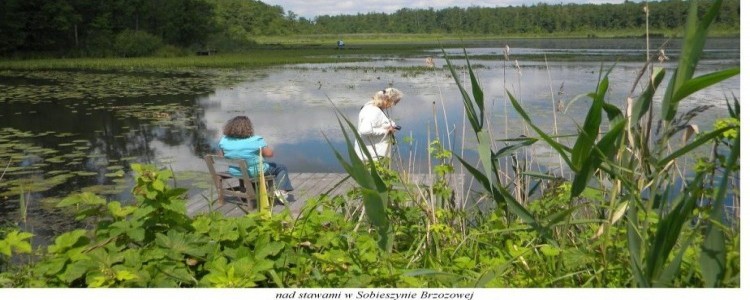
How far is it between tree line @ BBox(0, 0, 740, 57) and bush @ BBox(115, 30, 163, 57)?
36 mm

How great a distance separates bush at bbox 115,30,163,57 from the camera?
24469 millimetres

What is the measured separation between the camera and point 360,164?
1.77 meters

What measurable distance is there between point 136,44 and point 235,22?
1787 cm

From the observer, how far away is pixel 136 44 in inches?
1034

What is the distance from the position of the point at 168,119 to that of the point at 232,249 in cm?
944

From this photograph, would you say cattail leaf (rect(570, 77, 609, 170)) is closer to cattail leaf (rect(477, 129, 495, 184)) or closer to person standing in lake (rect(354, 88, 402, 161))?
cattail leaf (rect(477, 129, 495, 184))

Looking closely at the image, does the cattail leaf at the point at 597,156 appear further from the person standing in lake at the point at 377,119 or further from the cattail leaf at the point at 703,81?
the person standing in lake at the point at 377,119

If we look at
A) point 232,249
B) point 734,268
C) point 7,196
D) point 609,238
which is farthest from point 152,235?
point 7,196

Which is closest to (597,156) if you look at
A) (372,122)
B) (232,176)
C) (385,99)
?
(372,122)

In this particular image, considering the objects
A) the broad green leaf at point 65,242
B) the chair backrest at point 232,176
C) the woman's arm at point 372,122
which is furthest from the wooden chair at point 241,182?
the broad green leaf at point 65,242

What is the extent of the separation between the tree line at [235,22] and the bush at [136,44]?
4 cm

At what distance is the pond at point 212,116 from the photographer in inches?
223

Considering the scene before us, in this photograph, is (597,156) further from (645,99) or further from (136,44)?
(136,44)
